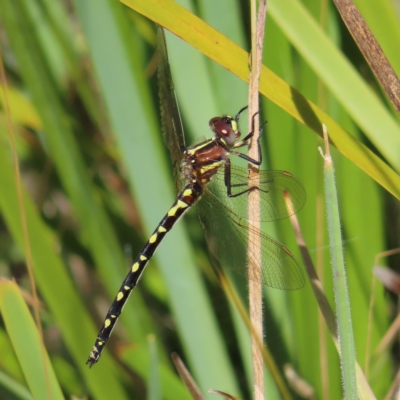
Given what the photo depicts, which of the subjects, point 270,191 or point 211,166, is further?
point 211,166

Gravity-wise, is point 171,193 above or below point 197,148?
below

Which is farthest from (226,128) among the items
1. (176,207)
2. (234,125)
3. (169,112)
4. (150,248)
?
(150,248)

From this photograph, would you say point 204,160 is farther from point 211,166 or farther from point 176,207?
point 176,207

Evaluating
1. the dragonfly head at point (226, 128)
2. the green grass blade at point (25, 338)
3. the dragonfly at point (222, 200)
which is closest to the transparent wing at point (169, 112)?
the dragonfly at point (222, 200)

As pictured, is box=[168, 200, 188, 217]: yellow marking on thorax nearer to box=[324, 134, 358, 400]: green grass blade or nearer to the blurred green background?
the blurred green background

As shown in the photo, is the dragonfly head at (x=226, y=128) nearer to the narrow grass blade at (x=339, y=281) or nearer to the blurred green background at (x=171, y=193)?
the blurred green background at (x=171, y=193)
